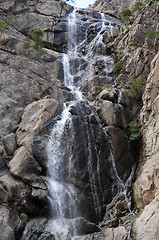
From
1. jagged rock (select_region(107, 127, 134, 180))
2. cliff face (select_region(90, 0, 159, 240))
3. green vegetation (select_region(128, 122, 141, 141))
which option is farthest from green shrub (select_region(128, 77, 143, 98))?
jagged rock (select_region(107, 127, 134, 180))

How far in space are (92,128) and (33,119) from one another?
4283 millimetres

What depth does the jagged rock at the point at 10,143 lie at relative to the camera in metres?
13.9

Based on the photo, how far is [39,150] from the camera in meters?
14.0

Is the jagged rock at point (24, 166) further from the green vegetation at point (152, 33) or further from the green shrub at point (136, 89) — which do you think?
the green vegetation at point (152, 33)

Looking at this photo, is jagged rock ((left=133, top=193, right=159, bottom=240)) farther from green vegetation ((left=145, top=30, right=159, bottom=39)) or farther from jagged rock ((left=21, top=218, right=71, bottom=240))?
green vegetation ((left=145, top=30, right=159, bottom=39))

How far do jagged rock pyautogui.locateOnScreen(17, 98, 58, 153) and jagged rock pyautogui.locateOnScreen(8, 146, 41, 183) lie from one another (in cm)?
67

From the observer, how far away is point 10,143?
14273mm

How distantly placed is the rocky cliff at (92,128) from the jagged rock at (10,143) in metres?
0.06

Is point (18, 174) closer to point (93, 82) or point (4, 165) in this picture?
point (4, 165)

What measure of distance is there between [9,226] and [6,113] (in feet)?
26.0

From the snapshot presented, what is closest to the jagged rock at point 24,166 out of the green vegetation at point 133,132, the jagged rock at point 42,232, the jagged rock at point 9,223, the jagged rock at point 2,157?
the jagged rock at point 2,157

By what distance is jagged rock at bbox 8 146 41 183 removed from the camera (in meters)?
12.6

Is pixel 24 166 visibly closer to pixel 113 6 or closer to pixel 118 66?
pixel 118 66

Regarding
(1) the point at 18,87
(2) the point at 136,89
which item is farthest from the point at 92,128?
(1) the point at 18,87
